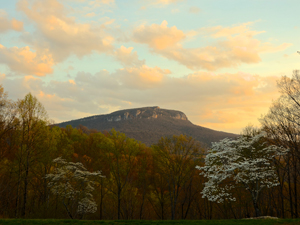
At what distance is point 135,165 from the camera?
4809 centimetres

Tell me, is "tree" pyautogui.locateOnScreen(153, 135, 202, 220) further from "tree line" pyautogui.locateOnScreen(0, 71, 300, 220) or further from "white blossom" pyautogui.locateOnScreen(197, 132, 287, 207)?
"white blossom" pyautogui.locateOnScreen(197, 132, 287, 207)

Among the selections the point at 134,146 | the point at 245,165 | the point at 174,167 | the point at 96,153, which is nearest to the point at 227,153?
the point at 245,165

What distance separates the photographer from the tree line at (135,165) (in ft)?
91.2

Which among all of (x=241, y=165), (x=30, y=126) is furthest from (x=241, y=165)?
(x=30, y=126)

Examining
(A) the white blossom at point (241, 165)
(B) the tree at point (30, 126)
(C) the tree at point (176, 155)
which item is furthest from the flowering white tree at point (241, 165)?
(B) the tree at point (30, 126)

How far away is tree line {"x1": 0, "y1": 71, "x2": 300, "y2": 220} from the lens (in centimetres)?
2781

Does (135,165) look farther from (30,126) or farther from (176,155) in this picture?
(30,126)

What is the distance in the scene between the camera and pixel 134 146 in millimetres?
43875

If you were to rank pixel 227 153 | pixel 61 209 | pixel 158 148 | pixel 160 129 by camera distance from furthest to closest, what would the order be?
pixel 160 129
pixel 158 148
pixel 61 209
pixel 227 153

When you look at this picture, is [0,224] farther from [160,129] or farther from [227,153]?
[160,129]

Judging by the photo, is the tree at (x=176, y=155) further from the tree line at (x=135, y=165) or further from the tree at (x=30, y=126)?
the tree at (x=30, y=126)

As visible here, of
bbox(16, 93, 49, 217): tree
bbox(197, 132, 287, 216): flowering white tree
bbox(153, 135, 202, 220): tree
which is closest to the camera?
bbox(197, 132, 287, 216): flowering white tree

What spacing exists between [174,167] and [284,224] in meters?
23.2

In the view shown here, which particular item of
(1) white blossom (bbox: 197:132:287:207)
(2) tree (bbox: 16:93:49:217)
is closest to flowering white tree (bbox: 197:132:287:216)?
(1) white blossom (bbox: 197:132:287:207)
